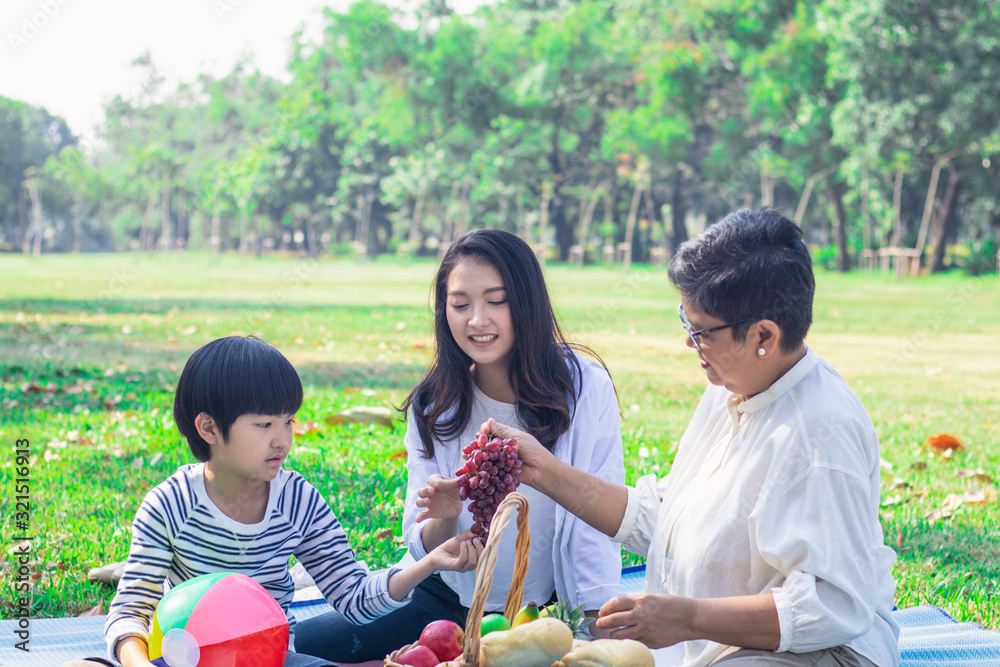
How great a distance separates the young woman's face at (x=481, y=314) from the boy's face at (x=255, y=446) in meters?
0.62

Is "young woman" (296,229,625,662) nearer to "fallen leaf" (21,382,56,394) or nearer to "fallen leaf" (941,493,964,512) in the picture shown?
"fallen leaf" (941,493,964,512)

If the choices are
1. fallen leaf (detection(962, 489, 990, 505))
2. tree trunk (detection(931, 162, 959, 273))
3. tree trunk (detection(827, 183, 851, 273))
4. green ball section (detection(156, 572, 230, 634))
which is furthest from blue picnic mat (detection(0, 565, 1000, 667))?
tree trunk (detection(827, 183, 851, 273))

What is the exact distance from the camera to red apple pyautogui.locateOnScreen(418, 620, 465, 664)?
6.61 ft

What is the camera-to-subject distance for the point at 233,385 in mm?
2408

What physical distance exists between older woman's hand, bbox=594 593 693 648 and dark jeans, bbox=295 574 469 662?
114 centimetres

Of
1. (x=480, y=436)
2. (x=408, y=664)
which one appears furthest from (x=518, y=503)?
(x=408, y=664)

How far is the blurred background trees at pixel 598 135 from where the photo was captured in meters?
27.0

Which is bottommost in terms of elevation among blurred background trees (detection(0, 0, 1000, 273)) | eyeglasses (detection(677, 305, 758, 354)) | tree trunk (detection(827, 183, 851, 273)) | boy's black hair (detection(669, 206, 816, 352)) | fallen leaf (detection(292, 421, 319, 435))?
fallen leaf (detection(292, 421, 319, 435))

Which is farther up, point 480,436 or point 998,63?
point 998,63

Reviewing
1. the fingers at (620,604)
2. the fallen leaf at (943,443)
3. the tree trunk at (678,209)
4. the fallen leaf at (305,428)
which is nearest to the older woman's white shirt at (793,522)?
the fingers at (620,604)

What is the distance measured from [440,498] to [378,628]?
0.86 metres

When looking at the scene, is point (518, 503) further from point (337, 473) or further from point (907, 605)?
point (337, 473)

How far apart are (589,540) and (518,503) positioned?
91 cm

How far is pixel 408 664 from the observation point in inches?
74.9
